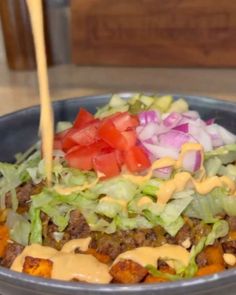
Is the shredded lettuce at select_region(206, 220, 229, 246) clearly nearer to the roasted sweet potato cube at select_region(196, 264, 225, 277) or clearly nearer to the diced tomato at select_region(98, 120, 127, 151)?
the roasted sweet potato cube at select_region(196, 264, 225, 277)

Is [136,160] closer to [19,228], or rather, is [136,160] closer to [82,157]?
[82,157]

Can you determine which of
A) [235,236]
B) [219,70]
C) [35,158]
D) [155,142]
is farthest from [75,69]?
[235,236]

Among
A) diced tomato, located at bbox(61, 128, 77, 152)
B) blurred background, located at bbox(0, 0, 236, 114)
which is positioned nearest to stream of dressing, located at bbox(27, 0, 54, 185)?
diced tomato, located at bbox(61, 128, 77, 152)

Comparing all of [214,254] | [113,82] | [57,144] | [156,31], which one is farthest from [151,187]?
[156,31]

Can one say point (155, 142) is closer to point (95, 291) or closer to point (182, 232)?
point (182, 232)

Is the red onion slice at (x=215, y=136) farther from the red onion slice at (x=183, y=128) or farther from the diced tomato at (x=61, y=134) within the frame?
the diced tomato at (x=61, y=134)

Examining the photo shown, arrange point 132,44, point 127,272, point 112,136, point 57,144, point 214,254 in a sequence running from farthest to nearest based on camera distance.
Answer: point 132,44 < point 57,144 < point 112,136 < point 214,254 < point 127,272

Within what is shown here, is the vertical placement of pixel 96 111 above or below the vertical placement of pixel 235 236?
above
